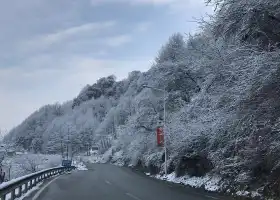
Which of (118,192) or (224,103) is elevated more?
(224,103)

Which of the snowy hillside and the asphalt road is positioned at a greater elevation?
the snowy hillside

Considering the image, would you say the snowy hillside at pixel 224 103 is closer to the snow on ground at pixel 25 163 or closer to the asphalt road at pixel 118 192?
the asphalt road at pixel 118 192

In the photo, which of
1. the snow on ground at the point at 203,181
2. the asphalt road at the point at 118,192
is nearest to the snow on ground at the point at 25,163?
the snow on ground at the point at 203,181

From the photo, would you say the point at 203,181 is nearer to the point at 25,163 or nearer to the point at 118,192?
the point at 118,192

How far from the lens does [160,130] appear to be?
3997cm

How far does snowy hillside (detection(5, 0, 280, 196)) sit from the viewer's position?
14.4 m

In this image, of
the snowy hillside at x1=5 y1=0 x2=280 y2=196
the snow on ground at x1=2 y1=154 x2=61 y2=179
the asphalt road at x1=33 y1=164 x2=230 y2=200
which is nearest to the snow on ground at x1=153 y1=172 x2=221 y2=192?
the snowy hillside at x1=5 y1=0 x2=280 y2=196

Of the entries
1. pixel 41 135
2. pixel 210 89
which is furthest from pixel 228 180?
pixel 41 135

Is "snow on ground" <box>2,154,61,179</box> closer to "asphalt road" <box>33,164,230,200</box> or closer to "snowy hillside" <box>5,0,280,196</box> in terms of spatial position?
"snowy hillside" <box>5,0,280,196</box>

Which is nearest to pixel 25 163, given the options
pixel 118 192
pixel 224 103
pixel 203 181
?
pixel 203 181

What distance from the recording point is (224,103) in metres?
19.8

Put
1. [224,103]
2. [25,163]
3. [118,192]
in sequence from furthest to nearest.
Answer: [25,163]
[118,192]
[224,103]

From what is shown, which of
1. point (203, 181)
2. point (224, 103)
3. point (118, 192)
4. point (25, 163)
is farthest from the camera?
point (25, 163)

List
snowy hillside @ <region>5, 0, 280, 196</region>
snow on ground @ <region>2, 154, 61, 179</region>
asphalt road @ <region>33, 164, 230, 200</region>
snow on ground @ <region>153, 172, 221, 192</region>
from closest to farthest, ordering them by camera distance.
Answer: snowy hillside @ <region>5, 0, 280, 196</region>
asphalt road @ <region>33, 164, 230, 200</region>
snow on ground @ <region>153, 172, 221, 192</region>
snow on ground @ <region>2, 154, 61, 179</region>
